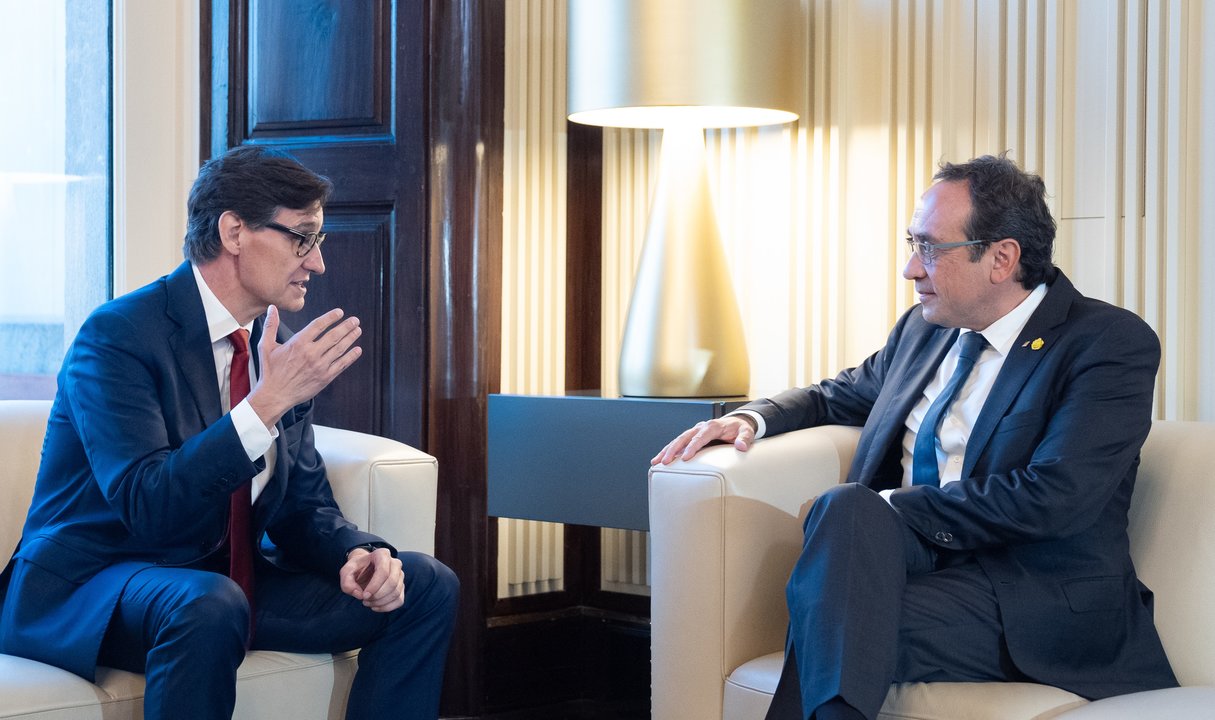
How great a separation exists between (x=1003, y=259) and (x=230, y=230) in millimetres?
1276

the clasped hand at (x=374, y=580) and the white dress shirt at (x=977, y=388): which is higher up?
the white dress shirt at (x=977, y=388)

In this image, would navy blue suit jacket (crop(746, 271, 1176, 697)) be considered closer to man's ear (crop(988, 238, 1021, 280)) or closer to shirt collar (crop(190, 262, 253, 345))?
man's ear (crop(988, 238, 1021, 280))

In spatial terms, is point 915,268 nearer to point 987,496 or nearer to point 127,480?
point 987,496

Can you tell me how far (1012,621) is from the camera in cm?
199

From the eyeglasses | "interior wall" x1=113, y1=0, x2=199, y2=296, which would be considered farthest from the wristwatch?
"interior wall" x1=113, y1=0, x2=199, y2=296

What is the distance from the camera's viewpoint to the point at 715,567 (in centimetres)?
214

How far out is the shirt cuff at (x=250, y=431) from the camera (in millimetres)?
1881

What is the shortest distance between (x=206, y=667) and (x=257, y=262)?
0.65m

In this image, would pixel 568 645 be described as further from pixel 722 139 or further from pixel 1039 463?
pixel 1039 463

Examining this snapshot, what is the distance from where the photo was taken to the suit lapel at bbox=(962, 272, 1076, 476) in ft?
7.14

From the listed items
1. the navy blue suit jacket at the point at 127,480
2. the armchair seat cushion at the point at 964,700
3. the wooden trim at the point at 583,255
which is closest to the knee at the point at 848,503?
the armchair seat cushion at the point at 964,700

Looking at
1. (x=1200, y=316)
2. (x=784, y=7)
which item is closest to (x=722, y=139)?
(x=784, y=7)

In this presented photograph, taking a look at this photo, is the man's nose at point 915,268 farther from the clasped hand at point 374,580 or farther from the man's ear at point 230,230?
the man's ear at point 230,230

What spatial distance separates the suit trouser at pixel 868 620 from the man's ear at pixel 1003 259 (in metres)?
0.51
